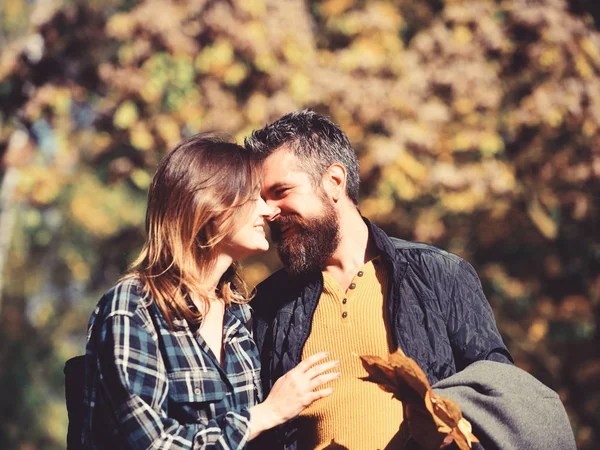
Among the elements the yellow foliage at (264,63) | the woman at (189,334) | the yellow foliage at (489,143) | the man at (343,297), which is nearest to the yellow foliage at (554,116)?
the yellow foliage at (489,143)

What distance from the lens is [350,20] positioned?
8.20m

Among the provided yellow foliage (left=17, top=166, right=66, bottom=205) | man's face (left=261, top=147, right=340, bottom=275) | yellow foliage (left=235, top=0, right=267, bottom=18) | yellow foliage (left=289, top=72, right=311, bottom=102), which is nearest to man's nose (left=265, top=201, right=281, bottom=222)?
man's face (left=261, top=147, right=340, bottom=275)

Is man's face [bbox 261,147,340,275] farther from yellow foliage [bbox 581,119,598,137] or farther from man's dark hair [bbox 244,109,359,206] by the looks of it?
yellow foliage [bbox 581,119,598,137]

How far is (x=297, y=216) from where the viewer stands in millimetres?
3295

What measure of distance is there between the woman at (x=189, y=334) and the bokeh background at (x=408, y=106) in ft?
15.5

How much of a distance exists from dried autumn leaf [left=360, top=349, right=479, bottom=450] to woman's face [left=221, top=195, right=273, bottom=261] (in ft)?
2.60

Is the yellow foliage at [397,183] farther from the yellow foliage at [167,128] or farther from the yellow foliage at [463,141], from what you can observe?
the yellow foliage at [167,128]

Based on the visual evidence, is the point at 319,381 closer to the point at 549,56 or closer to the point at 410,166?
the point at 410,166

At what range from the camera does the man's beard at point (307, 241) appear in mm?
3227

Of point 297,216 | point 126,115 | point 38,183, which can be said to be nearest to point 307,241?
point 297,216

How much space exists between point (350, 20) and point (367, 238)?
5.29 metres

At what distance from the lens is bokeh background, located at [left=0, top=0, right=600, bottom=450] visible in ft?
25.2

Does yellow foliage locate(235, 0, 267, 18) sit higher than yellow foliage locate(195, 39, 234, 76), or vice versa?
yellow foliage locate(235, 0, 267, 18)

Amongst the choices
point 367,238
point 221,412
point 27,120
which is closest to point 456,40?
point 27,120
